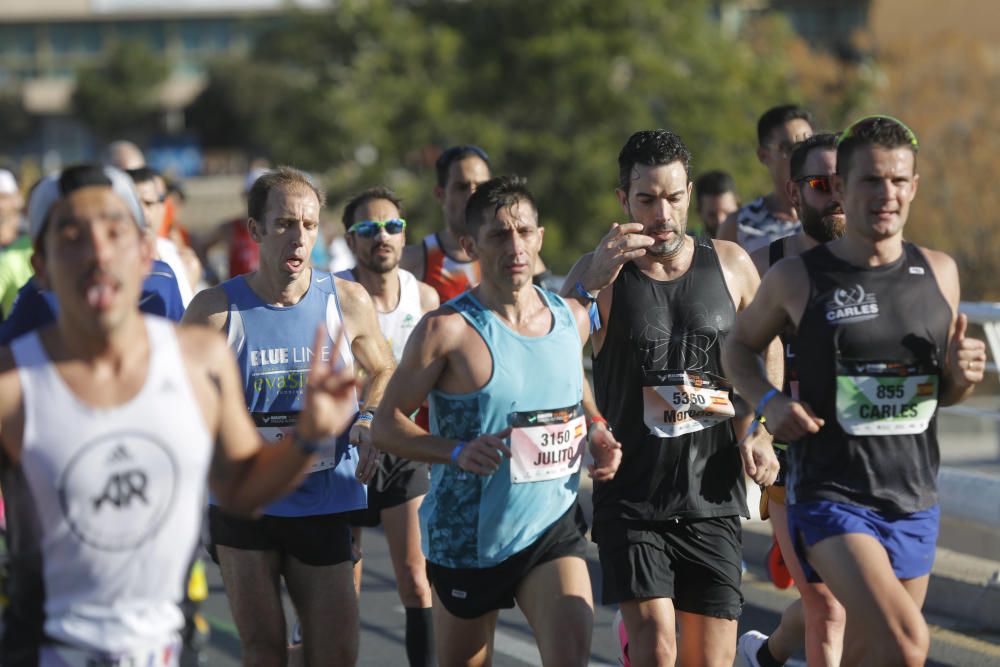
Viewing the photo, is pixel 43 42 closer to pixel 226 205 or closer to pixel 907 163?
pixel 226 205

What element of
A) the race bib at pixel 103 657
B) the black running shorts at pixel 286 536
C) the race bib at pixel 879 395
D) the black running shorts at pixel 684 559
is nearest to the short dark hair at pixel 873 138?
the race bib at pixel 879 395

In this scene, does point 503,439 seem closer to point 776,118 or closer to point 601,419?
point 601,419

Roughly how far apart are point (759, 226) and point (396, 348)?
1.92m

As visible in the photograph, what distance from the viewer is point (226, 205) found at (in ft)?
210

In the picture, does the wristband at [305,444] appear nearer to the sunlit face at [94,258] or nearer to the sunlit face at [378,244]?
the sunlit face at [94,258]

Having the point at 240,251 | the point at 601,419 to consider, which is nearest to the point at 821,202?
the point at 601,419

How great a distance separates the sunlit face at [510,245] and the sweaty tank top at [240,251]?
24.2 ft

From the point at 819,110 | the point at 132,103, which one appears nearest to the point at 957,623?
the point at 819,110

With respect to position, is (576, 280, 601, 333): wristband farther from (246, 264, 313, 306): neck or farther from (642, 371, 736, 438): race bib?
(246, 264, 313, 306): neck

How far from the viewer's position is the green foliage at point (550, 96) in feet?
94.7

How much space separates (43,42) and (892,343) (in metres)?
101

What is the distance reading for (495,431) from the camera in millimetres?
5008

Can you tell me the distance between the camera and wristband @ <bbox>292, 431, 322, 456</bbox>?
11.3 feet

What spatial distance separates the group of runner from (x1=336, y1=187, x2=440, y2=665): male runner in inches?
32.6
